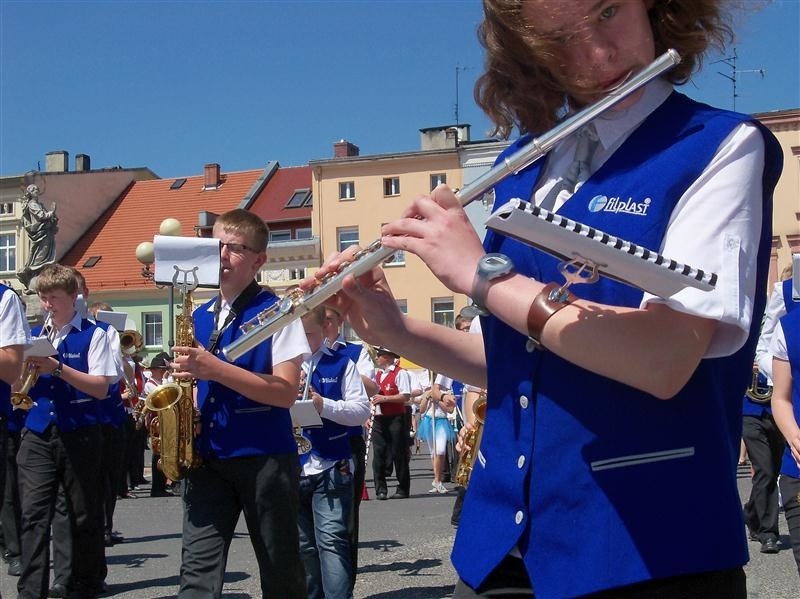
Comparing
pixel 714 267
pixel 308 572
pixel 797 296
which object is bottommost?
pixel 308 572

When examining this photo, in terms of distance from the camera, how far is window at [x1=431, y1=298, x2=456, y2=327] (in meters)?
45.3

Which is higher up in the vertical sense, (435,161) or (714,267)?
(435,161)

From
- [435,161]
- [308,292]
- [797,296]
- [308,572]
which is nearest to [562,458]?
[308,292]

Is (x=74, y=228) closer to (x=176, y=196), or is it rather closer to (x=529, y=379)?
(x=176, y=196)

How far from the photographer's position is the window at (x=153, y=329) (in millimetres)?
48625

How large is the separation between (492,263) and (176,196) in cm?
5255

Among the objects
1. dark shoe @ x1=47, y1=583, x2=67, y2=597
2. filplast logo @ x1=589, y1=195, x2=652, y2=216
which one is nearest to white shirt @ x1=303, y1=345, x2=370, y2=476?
dark shoe @ x1=47, y1=583, x2=67, y2=597

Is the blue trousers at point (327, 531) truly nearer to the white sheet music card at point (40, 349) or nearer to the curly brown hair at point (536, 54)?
the white sheet music card at point (40, 349)

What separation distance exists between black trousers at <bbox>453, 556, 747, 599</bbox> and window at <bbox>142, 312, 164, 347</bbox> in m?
47.5

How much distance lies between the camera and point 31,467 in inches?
308

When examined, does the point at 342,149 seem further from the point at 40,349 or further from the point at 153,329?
the point at 40,349

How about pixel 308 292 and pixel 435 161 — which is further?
pixel 435 161

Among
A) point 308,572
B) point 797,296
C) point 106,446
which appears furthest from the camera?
point 106,446

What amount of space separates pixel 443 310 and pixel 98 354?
37.5 metres
